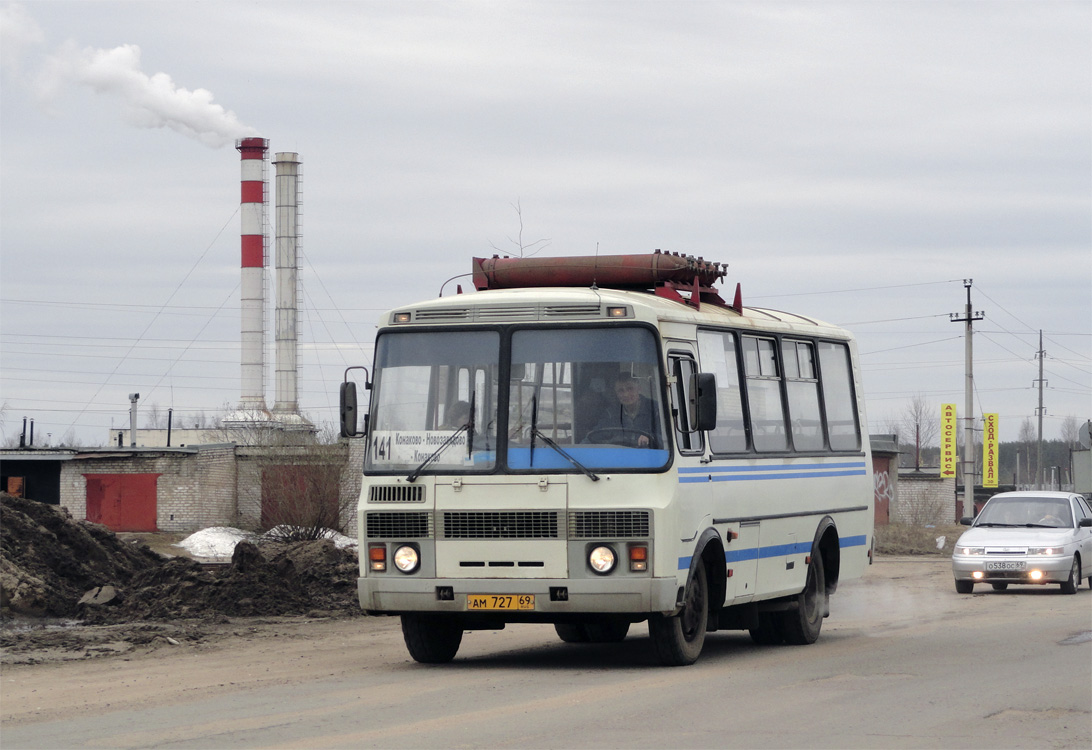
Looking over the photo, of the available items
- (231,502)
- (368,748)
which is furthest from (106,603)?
(231,502)

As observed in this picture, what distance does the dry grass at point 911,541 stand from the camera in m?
44.6

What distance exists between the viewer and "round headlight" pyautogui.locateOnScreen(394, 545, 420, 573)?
1214 cm

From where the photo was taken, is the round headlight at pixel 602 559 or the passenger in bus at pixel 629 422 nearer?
the round headlight at pixel 602 559

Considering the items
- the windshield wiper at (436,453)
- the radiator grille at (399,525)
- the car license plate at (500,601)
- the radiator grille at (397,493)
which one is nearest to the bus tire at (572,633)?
the car license plate at (500,601)

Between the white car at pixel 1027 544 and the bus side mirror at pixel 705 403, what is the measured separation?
13.0 m

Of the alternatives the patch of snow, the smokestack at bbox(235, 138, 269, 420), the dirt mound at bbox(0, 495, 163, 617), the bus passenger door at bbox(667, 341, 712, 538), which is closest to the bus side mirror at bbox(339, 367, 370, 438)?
the bus passenger door at bbox(667, 341, 712, 538)

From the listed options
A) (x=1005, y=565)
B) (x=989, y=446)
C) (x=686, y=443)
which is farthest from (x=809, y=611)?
(x=989, y=446)

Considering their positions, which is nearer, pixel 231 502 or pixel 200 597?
pixel 200 597

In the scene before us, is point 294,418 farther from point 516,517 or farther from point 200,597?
point 516,517

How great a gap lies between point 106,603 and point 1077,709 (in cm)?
1336

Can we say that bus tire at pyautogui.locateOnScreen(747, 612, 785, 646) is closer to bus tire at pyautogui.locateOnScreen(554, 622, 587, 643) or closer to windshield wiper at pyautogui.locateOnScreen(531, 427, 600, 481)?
bus tire at pyautogui.locateOnScreen(554, 622, 587, 643)

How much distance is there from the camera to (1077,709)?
10.2 m

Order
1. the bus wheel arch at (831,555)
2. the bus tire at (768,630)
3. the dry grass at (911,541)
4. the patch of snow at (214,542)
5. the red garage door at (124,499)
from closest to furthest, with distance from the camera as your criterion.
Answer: the bus tire at (768,630), the bus wheel arch at (831,555), the patch of snow at (214,542), the dry grass at (911,541), the red garage door at (124,499)

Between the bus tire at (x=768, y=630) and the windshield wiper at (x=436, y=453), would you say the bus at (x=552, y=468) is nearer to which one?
the windshield wiper at (x=436, y=453)
